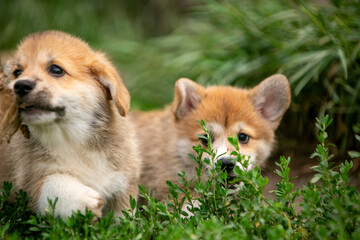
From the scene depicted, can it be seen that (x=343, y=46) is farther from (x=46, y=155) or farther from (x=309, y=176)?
(x=46, y=155)

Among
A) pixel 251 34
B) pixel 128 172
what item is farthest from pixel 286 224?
pixel 251 34

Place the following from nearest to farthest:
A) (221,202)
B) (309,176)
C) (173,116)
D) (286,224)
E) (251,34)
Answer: (286,224) < (221,202) < (173,116) < (309,176) < (251,34)

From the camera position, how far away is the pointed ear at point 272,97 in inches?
A: 159

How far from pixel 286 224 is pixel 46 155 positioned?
1.64 metres

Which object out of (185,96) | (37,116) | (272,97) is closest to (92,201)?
(37,116)

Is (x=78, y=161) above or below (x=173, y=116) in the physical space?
above

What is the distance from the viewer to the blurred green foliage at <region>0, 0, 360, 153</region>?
4738 mm

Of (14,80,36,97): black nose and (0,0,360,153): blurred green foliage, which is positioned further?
(0,0,360,153): blurred green foliage

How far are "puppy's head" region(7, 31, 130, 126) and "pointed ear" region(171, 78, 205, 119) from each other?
80 cm

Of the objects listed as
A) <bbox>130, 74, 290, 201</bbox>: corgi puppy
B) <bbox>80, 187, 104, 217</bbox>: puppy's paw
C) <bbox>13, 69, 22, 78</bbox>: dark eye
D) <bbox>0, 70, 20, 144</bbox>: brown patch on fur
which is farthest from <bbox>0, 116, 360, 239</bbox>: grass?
<bbox>130, 74, 290, 201</bbox>: corgi puppy

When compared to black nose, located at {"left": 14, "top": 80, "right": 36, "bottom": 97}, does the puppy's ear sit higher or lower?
lower

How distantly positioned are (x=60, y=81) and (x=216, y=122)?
1.40m

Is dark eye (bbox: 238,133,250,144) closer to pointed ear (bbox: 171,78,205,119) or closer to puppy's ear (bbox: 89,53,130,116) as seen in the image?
pointed ear (bbox: 171,78,205,119)

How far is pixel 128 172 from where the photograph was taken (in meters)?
3.35
